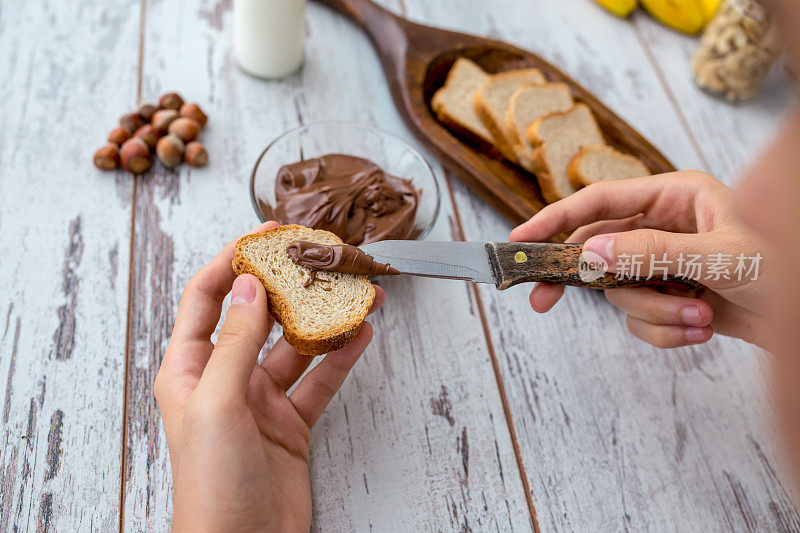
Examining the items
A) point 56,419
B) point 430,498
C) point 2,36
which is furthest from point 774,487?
point 2,36

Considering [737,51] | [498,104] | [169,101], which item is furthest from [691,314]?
[169,101]

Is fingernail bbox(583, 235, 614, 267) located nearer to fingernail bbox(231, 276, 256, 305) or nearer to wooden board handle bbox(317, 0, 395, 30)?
fingernail bbox(231, 276, 256, 305)

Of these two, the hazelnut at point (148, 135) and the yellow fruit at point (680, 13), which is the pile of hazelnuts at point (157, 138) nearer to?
the hazelnut at point (148, 135)

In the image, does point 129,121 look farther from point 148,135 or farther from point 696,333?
point 696,333

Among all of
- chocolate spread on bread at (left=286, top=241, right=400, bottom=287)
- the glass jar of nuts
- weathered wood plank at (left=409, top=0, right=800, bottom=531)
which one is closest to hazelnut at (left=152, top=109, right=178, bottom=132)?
chocolate spread on bread at (left=286, top=241, right=400, bottom=287)

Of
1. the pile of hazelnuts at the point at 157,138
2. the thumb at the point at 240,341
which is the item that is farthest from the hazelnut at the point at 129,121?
the thumb at the point at 240,341

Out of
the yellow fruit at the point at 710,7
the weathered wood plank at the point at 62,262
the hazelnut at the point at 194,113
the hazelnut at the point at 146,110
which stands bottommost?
the weathered wood plank at the point at 62,262

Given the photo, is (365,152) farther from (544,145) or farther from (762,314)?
(762,314)
